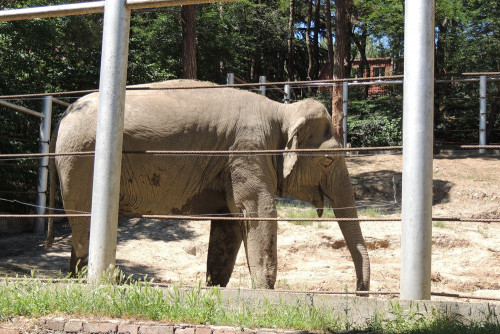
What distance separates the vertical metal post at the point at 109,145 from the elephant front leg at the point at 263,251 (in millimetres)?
2067

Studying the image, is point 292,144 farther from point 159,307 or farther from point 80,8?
point 159,307

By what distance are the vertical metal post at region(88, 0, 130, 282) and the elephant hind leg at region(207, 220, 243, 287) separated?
3.09 m

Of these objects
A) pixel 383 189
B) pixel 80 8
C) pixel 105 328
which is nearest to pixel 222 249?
pixel 80 8

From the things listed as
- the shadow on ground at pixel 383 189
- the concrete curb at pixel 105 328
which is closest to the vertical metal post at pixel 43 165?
the concrete curb at pixel 105 328

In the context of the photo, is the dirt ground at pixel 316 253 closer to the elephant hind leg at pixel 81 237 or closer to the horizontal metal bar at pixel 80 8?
the elephant hind leg at pixel 81 237

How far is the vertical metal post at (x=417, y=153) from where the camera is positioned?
12.2 feet

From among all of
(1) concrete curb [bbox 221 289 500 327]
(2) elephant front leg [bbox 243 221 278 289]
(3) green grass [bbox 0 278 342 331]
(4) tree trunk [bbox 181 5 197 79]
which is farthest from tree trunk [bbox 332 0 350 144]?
(3) green grass [bbox 0 278 342 331]

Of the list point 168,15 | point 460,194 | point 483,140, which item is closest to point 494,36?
point 483,140

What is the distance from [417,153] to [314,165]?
3.33 m

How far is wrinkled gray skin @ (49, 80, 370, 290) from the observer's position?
6.04 m

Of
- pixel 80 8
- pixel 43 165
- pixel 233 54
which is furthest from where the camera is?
pixel 233 54

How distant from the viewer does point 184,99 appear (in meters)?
6.56

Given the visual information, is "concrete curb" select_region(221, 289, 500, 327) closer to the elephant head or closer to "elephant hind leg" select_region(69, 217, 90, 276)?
"elephant hind leg" select_region(69, 217, 90, 276)

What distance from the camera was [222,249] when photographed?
736cm
